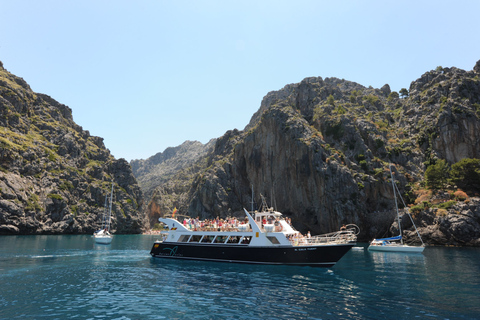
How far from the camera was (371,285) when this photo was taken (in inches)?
918

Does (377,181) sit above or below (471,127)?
below

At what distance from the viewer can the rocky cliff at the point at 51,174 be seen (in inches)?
3745

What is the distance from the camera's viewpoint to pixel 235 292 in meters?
20.4

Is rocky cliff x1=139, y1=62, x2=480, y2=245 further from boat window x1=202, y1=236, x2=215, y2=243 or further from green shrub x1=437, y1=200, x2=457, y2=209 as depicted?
boat window x1=202, y1=236, x2=215, y2=243

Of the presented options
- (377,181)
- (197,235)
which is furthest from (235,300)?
(377,181)

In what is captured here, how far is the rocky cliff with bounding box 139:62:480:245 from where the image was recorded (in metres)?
83.6

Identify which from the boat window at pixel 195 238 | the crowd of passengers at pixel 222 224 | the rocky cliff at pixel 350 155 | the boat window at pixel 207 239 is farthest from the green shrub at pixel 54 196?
the boat window at pixel 207 239

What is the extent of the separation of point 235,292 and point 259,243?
41.4 feet

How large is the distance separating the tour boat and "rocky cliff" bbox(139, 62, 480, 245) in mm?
44442

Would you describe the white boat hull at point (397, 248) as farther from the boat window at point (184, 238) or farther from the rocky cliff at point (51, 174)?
the rocky cliff at point (51, 174)

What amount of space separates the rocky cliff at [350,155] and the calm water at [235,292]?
148 feet

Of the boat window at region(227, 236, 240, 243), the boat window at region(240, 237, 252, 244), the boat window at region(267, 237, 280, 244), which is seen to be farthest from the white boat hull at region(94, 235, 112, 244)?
the boat window at region(267, 237, 280, 244)

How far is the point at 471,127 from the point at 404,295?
88.5 meters

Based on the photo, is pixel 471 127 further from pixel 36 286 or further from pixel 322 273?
pixel 36 286
